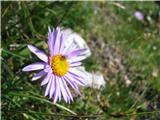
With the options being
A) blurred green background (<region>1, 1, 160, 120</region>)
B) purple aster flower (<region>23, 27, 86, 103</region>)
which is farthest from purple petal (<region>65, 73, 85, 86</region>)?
blurred green background (<region>1, 1, 160, 120</region>)

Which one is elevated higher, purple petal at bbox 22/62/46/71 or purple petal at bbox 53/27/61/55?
purple petal at bbox 53/27/61/55

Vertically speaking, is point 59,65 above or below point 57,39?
below

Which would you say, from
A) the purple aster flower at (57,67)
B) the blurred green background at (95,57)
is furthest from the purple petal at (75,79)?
the blurred green background at (95,57)

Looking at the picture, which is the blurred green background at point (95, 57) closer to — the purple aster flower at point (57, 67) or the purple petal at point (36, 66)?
the purple aster flower at point (57, 67)

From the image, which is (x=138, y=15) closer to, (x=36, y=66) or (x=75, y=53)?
(x=75, y=53)

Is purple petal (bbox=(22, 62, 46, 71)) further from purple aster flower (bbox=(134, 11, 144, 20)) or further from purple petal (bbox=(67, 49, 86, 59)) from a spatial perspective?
purple aster flower (bbox=(134, 11, 144, 20))

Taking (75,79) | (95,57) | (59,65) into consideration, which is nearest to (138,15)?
(95,57)
